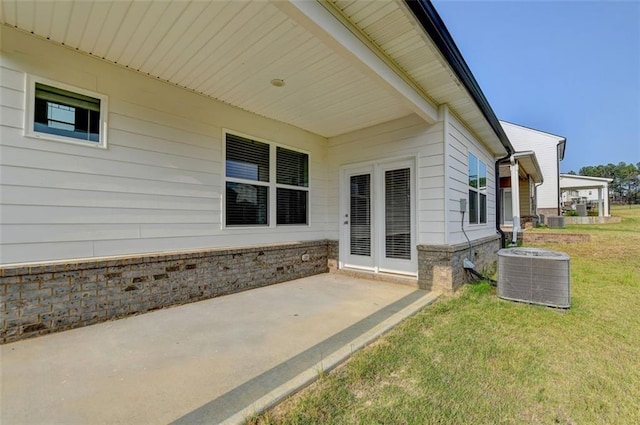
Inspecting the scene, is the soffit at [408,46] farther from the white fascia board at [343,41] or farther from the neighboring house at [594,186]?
the neighboring house at [594,186]

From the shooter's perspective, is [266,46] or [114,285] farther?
[114,285]

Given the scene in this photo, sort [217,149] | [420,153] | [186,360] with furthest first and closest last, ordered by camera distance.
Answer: [420,153] < [217,149] < [186,360]

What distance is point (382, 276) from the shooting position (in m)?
4.86

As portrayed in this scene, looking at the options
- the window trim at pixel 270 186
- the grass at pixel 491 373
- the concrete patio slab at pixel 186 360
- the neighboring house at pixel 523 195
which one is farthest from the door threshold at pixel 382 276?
the neighboring house at pixel 523 195

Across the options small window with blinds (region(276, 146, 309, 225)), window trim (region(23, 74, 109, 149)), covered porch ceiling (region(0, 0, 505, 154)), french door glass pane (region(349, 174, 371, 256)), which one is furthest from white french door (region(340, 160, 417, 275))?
window trim (region(23, 74, 109, 149))

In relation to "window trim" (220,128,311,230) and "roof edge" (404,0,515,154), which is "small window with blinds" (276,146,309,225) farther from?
"roof edge" (404,0,515,154)

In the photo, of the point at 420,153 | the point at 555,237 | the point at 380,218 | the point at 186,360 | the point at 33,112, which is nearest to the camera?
the point at 186,360

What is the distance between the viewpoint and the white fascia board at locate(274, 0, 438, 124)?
2.12 meters

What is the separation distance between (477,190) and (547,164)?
15.6 metres

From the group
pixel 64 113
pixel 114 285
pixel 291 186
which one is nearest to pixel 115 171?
pixel 64 113

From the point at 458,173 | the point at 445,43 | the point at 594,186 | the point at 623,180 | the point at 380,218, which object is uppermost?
the point at 623,180

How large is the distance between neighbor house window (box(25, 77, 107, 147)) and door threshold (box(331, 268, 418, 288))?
4.16 metres

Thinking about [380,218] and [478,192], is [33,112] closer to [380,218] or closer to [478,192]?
[380,218]

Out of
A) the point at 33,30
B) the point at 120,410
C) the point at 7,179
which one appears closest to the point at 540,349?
the point at 120,410
